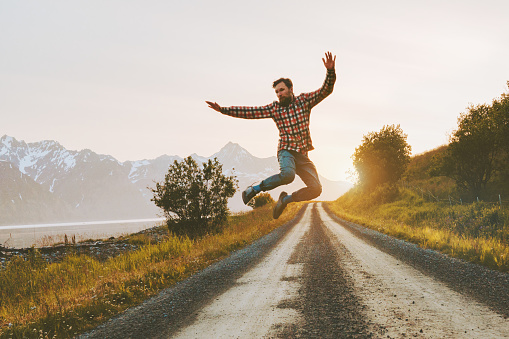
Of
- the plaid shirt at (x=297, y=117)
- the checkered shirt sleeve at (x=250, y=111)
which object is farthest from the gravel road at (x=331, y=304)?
the checkered shirt sleeve at (x=250, y=111)

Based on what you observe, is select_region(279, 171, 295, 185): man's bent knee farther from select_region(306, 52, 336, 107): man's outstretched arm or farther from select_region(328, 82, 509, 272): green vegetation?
select_region(328, 82, 509, 272): green vegetation

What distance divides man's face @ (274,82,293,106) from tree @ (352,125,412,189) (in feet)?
120

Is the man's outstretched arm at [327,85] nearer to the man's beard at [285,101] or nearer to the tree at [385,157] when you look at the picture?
the man's beard at [285,101]

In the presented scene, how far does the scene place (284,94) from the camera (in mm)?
4008

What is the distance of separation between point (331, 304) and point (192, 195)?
1226cm

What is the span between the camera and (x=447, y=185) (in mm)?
32062

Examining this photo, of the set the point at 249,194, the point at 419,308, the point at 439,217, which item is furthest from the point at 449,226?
the point at 249,194

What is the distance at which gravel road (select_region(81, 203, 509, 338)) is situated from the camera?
12.9 feet

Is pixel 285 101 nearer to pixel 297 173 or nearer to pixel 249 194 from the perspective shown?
pixel 297 173

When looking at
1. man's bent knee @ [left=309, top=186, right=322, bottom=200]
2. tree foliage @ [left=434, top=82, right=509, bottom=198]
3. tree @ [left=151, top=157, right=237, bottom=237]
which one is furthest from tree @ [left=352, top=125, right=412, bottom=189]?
man's bent knee @ [left=309, top=186, right=322, bottom=200]

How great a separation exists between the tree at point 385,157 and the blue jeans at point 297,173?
36.2 meters

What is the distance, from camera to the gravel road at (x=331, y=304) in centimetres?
393

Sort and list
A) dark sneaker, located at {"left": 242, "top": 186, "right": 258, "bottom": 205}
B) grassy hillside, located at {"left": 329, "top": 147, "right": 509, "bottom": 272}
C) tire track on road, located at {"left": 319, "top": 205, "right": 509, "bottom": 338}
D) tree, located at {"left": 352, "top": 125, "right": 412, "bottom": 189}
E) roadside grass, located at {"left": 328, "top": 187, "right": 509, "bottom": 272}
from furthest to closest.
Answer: tree, located at {"left": 352, "top": 125, "right": 412, "bottom": 189}
grassy hillside, located at {"left": 329, "top": 147, "right": 509, "bottom": 272}
roadside grass, located at {"left": 328, "top": 187, "right": 509, "bottom": 272}
dark sneaker, located at {"left": 242, "top": 186, "right": 258, "bottom": 205}
tire track on road, located at {"left": 319, "top": 205, "right": 509, "bottom": 338}

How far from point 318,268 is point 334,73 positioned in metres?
5.56
